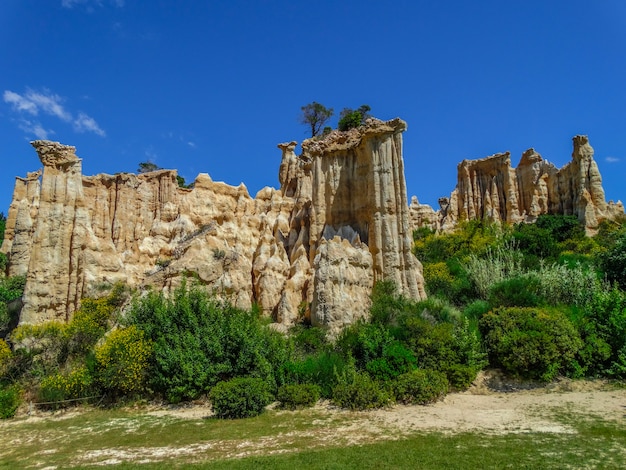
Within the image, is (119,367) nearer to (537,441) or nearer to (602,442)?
(537,441)

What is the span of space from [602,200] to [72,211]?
4653 centimetres

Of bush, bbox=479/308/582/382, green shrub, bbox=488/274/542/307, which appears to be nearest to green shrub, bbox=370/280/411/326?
green shrub, bbox=488/274/542/307

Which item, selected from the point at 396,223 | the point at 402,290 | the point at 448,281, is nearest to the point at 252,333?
the point at 402,290

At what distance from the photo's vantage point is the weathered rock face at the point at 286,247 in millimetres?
24188

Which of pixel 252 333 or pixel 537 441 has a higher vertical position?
pixel 252 333

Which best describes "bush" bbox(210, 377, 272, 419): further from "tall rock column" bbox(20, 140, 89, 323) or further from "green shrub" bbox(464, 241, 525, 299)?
"green shrub" bbox(464, 241, 525, 299)

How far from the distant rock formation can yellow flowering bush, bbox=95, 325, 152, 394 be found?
39.3m

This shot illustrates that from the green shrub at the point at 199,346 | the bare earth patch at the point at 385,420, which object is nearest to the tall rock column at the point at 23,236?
the green shrub at the point at 199,346

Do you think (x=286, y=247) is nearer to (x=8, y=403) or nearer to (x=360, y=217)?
(x=360, y=217)


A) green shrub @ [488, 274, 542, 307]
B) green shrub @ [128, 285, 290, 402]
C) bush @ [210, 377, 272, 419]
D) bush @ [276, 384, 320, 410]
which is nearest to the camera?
bush @ [210, 377, 272, 419]

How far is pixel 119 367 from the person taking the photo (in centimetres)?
1747

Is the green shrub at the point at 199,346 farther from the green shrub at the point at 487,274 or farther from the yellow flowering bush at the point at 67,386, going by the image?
the green shrub at the point at 487,274

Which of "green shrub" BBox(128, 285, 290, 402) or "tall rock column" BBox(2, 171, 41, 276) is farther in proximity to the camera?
"tall rock column" BBox(2, 171, 41, 276)

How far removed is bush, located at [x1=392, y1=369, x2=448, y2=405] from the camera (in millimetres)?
15164
